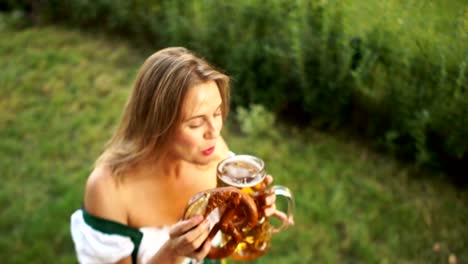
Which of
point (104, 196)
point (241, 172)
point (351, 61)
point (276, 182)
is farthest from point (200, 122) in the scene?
point (351, 61)

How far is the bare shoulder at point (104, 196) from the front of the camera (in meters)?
1.52

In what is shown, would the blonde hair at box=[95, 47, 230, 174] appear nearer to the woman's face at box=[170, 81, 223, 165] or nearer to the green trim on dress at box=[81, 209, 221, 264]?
the woman's face at box=[170, 81, 223, 165]

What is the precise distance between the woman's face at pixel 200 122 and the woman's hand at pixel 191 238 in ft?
0.90

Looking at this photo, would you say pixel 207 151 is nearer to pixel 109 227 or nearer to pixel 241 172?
pixel 241 172

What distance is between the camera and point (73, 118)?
3.95m

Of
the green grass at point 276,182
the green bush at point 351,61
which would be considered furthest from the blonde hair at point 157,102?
the green grass at point 276,182

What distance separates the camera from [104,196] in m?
1.52

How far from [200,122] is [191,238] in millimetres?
377

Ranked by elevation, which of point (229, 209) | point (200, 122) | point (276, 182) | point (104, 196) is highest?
point (200, 122)

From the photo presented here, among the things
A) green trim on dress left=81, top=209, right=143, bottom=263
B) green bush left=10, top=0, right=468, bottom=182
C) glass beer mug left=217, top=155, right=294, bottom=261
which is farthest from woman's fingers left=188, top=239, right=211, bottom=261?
green bush left=10, top=0, right=468, bottom=182

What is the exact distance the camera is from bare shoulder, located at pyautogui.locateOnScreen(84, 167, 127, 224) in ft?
4.98

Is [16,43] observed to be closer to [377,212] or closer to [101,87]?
[101,87]

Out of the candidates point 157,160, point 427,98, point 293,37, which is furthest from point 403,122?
point 157,160

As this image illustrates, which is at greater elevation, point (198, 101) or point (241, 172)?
point (198, 101)
